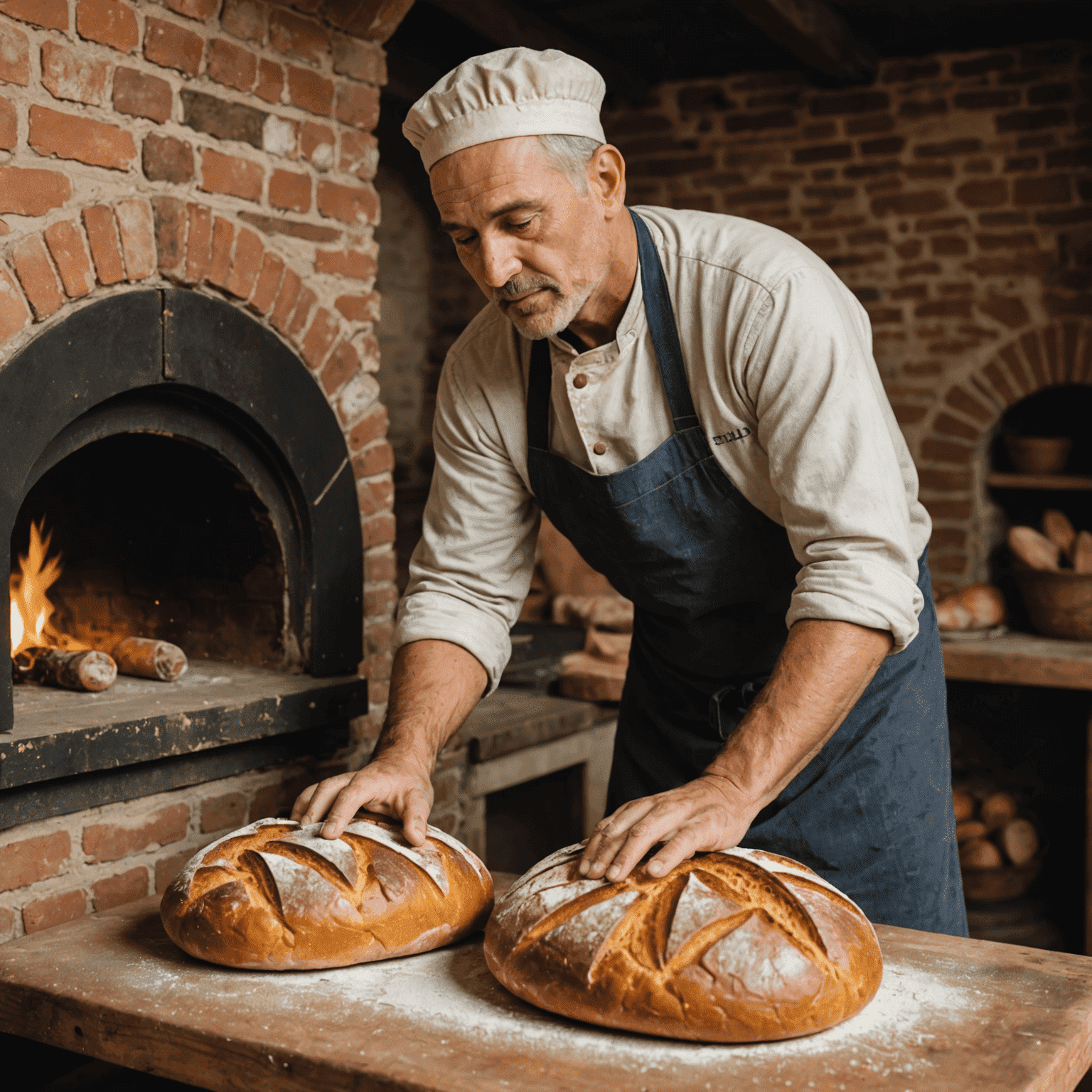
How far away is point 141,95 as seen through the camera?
2074 millimetres

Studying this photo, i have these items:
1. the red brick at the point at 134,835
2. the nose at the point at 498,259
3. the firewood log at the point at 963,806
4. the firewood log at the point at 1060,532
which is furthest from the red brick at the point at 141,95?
the firewood log at the point at 963,806

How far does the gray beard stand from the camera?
1745 millimetres

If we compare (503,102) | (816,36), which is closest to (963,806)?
(816,36)

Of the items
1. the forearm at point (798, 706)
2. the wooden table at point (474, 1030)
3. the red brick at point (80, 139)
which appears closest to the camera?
the wooden table at point (474, 1030)

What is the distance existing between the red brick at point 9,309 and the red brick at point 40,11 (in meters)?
0.41

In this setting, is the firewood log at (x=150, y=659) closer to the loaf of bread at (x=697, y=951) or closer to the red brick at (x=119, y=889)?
the red brick at (x=119, y=889)

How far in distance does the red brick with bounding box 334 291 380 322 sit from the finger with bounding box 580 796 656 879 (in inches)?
57.0

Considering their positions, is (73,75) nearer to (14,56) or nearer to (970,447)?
(14,56)

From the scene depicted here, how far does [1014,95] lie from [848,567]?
402 cm

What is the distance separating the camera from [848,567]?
1.61m

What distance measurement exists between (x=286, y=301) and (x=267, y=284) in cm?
6

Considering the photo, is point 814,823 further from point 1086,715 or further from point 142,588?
point 1086,715

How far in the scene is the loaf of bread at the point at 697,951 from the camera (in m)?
1.28

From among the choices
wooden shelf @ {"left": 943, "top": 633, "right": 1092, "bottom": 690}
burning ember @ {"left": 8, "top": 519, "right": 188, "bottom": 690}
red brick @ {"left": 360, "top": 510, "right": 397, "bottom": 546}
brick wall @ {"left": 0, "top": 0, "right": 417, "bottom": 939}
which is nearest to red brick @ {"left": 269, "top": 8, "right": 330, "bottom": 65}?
brick wall @ {"left": 0, "top": 0, "right": 417, "bottom": 939}
